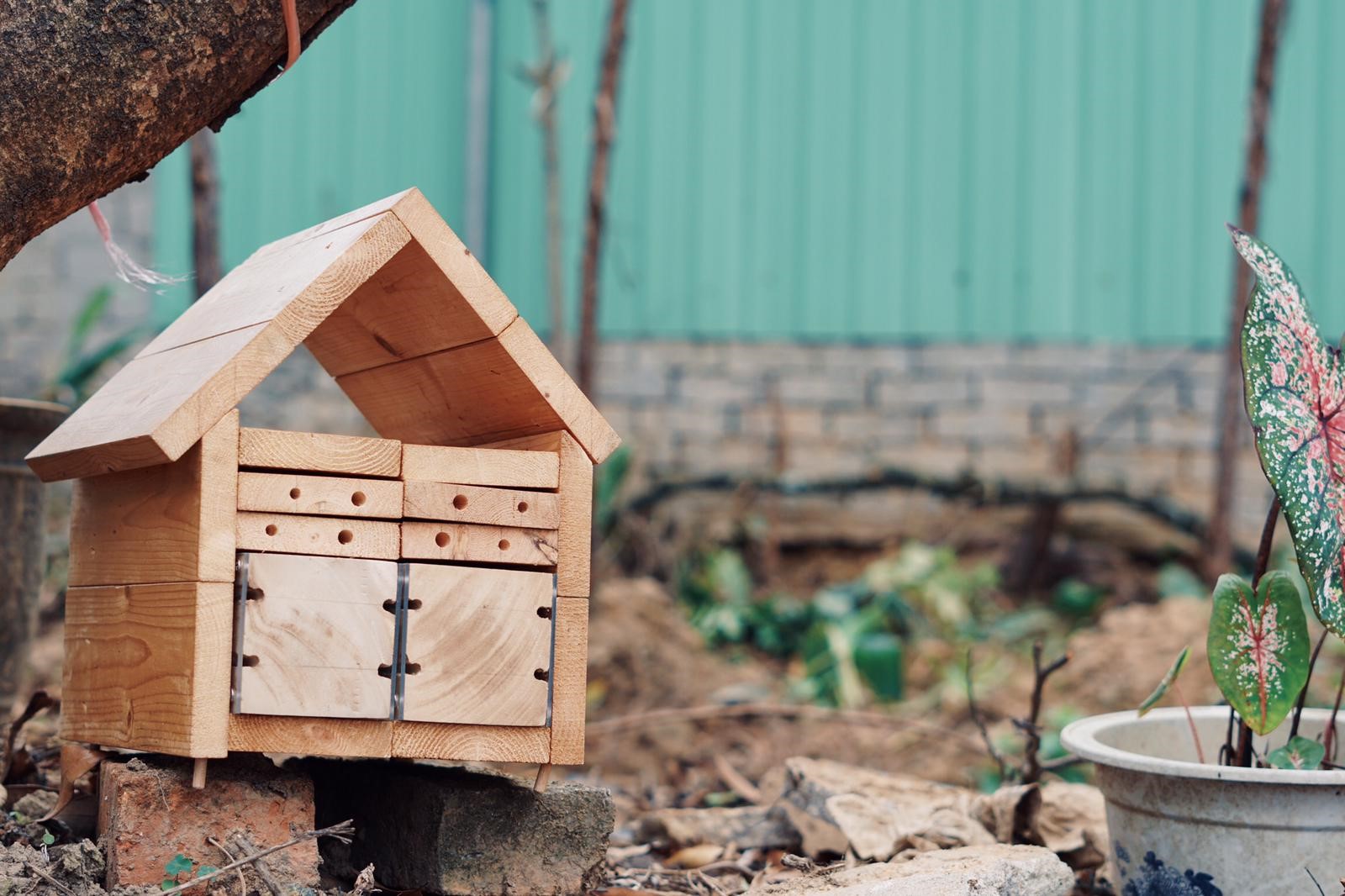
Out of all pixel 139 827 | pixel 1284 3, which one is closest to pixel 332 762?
pixel 139 827

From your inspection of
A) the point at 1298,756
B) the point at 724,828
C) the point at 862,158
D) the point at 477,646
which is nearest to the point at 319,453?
the point at 477,646

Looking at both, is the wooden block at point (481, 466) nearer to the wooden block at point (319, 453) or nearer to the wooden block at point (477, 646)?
the wooden block at point (319, 453)

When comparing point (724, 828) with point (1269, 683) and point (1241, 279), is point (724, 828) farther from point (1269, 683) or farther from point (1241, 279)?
point (1241, 279)

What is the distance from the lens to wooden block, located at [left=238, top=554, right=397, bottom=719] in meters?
1.97

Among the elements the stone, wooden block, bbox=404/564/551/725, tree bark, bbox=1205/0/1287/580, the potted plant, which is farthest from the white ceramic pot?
tree bark, bbox=1205/0/1287/580

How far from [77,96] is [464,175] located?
600cm

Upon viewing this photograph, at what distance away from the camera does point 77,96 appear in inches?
77.6

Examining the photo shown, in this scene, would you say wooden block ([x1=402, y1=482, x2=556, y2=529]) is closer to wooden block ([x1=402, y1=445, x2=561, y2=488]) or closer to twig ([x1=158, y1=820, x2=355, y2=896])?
wooden block ([x1=402, y1=445, x2=561, y2=488])

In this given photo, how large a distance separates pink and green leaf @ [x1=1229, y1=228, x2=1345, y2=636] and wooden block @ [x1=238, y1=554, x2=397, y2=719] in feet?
4.65

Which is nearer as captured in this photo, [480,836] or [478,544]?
[478,544]

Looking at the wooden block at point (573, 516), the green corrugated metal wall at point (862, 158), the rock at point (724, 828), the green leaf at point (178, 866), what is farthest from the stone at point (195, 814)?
the green corrugated metal wall at point (862, 158)

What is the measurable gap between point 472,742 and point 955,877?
797mm

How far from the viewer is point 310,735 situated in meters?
2.01

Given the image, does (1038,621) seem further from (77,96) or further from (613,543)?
(77,96)
